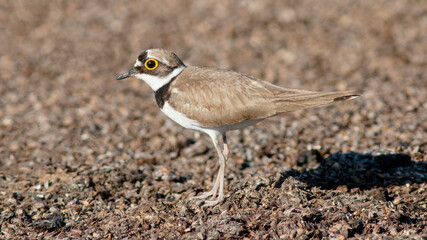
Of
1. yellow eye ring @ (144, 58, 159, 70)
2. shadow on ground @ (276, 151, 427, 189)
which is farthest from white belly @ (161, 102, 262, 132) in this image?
shadow on ground @ (276, 151, 427, 189)

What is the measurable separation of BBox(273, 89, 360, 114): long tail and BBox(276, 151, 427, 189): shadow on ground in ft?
3.18

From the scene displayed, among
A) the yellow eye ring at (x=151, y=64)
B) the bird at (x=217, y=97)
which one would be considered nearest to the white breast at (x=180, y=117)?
the bird at (x=217, y=97)

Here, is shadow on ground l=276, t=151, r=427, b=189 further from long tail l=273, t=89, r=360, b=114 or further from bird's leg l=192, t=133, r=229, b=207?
long tail l=273, t=89, r=360, b=114

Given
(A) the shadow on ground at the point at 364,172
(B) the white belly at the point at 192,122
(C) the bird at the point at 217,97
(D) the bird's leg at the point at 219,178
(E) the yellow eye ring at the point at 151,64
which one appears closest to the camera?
(C) the bird at the point at 217,97

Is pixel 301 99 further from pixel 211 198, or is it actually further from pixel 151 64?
pixel 151 64

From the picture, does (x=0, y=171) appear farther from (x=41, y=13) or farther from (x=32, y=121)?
(x=41, y=13)

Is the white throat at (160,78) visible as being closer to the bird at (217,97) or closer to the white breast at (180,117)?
the bird at (217,97)

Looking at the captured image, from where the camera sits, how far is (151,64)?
19.2ft

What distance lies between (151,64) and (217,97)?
3.16ft

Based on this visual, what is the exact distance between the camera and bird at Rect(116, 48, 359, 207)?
5.37 m

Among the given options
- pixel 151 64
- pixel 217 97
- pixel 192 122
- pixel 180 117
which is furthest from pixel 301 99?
pixel 151 64

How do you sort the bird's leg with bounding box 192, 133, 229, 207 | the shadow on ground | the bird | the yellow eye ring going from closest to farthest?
the bird
the bird's leg with bounding box 192, 133, 229, 207
the yellow eye ring
the shadow on ground

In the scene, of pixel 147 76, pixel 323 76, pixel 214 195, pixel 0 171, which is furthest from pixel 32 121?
pixel 323 76

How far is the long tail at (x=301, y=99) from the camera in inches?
207
